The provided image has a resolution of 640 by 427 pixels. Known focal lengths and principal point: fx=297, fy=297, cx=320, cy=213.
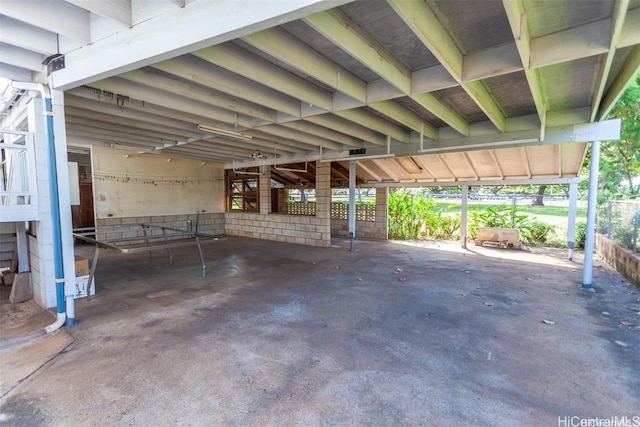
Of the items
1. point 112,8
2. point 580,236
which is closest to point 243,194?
point 112,8

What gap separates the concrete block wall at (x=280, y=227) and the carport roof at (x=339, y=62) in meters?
3.32

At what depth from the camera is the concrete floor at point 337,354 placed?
73.3 inches

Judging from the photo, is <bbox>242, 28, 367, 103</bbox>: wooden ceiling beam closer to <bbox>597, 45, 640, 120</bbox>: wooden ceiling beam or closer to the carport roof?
the carport roof

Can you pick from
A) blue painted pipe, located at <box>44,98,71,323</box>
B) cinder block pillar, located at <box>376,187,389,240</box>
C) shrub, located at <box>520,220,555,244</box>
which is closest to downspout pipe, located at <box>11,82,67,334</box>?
blue painted pipe, located at <box>44,98,71,323</box>

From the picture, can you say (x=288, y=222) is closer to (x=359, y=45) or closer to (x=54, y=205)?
(x=54, y=205)

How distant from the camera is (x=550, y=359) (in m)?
2.48

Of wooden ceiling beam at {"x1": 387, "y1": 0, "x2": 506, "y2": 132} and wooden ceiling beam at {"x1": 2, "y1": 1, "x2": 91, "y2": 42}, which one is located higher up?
wooden ceiling beam at {"x1": 2, "y1": 1, "x2": 91, "y2": 42}

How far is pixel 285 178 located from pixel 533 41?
30.6 ft

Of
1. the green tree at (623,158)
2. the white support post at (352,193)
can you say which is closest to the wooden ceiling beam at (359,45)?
the white support post at (352,193)

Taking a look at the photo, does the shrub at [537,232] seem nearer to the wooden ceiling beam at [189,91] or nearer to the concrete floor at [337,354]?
the concrete floor at [337,354]

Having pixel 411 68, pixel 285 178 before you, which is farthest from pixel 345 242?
pixel 411 68

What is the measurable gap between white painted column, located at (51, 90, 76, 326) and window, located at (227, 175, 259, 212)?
6972mm

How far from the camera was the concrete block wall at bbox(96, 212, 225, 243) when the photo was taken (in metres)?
7.62

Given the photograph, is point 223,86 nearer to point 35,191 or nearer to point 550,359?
point 35,191
